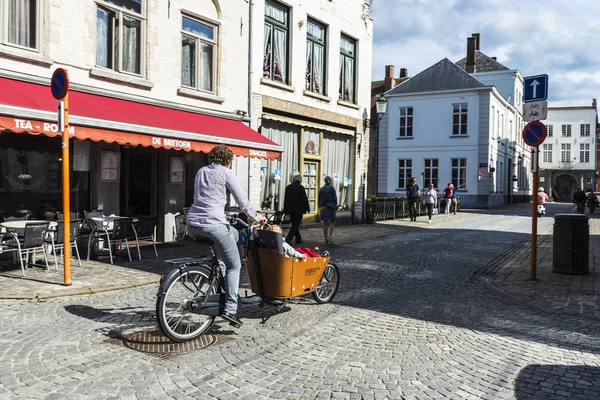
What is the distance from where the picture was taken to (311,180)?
17.3 meters

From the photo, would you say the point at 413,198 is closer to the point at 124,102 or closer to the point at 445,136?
the point at 124,102

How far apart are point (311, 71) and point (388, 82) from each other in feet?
112

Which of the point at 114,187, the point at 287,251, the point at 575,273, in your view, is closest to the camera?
the point at 287,251

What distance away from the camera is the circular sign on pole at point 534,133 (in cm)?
850

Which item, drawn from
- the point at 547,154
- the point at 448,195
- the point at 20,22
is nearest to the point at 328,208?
the point at 20,22

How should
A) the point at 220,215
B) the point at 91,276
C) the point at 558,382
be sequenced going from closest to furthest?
the point at 558,382 < the point at 220,215 < the point at 91,276

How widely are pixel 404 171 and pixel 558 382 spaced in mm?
35395

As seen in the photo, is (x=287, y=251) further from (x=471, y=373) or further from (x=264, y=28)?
(x=264, y=28)

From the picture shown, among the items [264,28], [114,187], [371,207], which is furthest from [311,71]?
[114,187]

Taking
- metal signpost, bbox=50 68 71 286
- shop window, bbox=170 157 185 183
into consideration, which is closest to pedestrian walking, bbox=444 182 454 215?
shop window, bbox=170 157 185 183

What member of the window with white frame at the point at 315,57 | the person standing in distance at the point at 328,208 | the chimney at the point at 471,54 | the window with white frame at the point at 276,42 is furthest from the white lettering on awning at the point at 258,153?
the chimney at the point at 471,54

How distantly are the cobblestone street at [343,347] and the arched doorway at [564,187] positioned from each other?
233 ft

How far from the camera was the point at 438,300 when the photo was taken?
7.10 metres

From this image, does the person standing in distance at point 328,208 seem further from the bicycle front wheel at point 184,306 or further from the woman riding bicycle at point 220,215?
the bicycle front wheel at point 184,306
